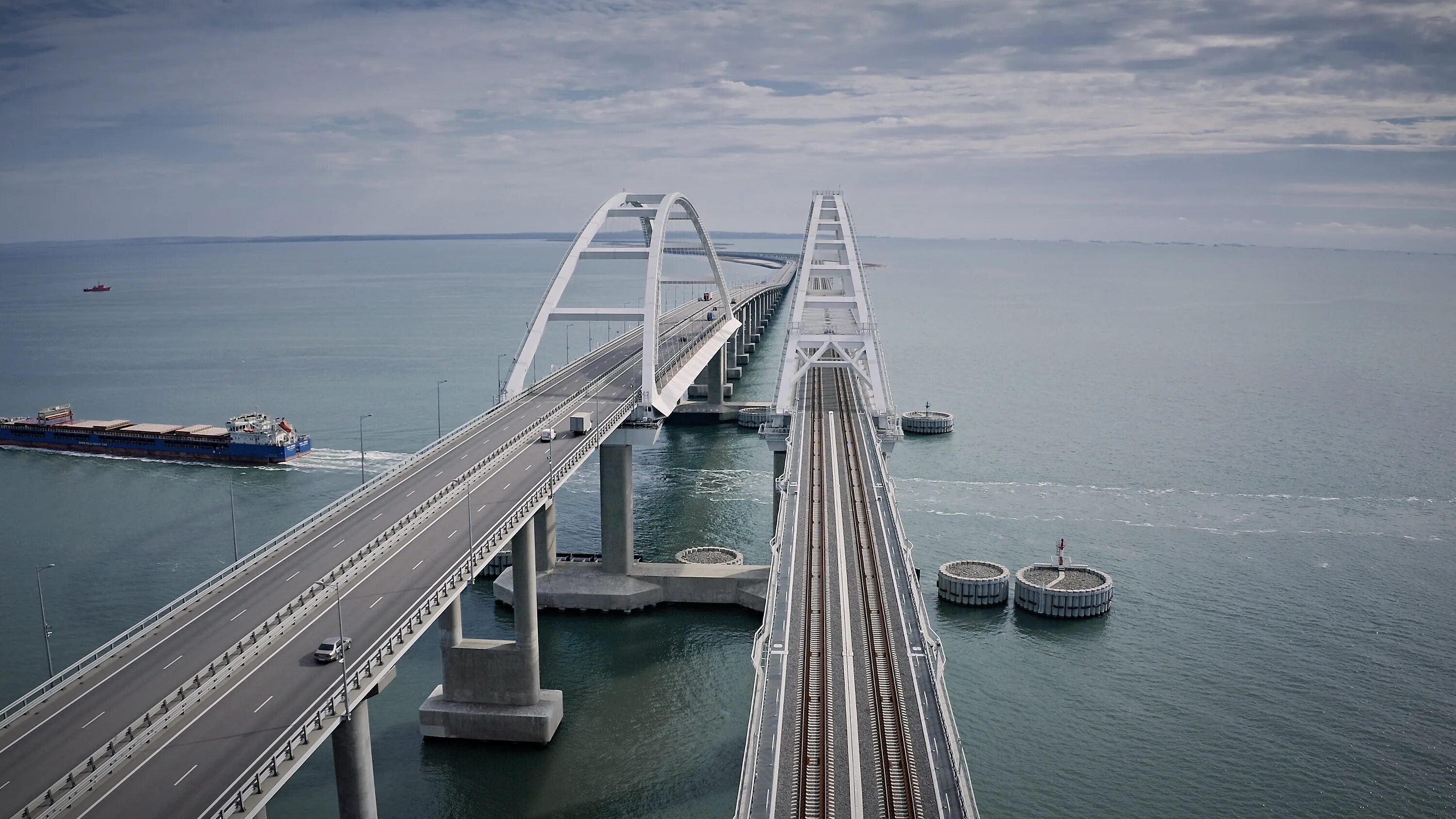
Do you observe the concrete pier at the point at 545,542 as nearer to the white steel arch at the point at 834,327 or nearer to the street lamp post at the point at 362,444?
the white steel arch at the point at 834,327

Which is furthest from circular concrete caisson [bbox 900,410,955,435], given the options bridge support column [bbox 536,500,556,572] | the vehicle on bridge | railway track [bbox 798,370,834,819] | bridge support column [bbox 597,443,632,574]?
the vehicle on bridge

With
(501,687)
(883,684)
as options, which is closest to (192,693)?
(501,687)

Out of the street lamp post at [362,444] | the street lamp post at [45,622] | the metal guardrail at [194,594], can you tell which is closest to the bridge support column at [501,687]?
the metal guardrail at [194,594]

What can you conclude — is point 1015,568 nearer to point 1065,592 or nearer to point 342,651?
point 1065,592

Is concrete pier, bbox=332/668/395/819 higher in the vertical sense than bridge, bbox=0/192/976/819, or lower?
lower

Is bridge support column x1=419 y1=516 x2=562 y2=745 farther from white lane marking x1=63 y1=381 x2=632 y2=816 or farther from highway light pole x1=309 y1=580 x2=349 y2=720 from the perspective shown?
highway light pole x1=309 y1=580 x2=349 y2=720

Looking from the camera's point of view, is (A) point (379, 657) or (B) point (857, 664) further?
(B) point (857, 664)

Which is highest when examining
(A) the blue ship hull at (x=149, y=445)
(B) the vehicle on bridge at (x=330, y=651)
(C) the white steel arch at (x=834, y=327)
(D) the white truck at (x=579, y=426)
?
(C) the white steel arch at (x=834, y=327)
